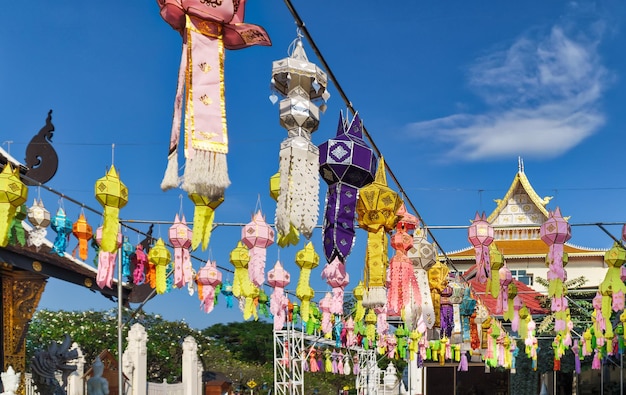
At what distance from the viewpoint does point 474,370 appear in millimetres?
31578

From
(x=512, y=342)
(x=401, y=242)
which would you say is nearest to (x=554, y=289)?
(x=401, y=242)

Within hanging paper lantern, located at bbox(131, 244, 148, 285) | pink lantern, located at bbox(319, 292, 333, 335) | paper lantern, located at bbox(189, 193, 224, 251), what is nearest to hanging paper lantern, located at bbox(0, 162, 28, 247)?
paper lantern, located at bbox(189, 193, 224, 251)

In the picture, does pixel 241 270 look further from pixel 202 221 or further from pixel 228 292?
pixel 202 221

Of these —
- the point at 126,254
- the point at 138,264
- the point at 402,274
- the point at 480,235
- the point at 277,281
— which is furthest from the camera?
the point at 138,264

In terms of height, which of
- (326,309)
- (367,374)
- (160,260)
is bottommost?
(367,374)

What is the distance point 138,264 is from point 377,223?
619 cm

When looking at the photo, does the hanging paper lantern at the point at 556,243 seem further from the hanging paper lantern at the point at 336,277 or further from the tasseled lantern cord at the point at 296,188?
the tasseled lantern cord at the point at 296,188

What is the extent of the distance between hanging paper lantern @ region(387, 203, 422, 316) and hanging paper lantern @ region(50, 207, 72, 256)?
427 centimetres

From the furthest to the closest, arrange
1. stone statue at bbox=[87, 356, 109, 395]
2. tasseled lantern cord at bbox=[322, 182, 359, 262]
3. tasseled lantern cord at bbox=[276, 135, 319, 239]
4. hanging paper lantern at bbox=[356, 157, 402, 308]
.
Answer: stone statue at bbox=[87, 356, 109, 395] → hanging paper lantern at bbox=[356, 157, 402, 308] → tasseled lantern cord at bbox=[322, 182, 359, 262] → tasseled lantern cord at bbox=[276, 135, 319, 239]

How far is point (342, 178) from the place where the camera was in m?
6.11

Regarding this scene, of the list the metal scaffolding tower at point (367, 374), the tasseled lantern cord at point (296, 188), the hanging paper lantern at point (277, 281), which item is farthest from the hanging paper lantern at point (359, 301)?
the metal scaffolding tower at point (367, 374)

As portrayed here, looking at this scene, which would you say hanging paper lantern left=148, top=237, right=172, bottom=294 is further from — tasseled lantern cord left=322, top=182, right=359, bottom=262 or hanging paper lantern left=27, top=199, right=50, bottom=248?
tasseled lantern cord left=322, top=182, right=359, bottom=262

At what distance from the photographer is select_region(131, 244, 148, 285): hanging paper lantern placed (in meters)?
12.4

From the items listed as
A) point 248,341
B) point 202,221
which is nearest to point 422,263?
point 202,221
